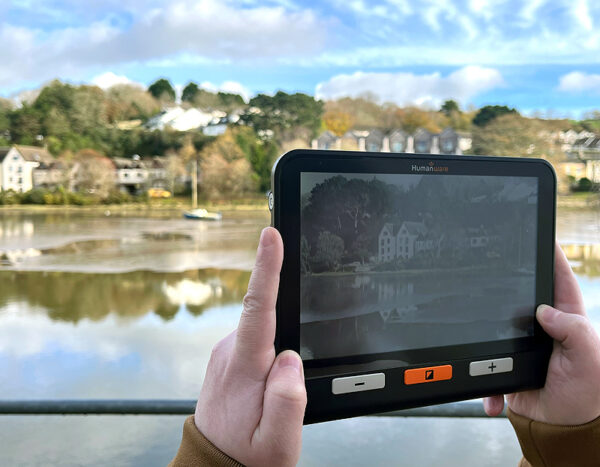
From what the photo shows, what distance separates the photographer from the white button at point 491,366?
406 millimetres

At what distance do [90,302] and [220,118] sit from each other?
7.86 ft

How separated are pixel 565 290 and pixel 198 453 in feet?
1.03

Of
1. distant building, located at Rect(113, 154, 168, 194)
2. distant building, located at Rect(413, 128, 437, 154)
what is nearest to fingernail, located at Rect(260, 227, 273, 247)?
distant building, located at Rect(413, 128, 437, 154)

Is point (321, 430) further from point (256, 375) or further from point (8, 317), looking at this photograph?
point (8, 317)

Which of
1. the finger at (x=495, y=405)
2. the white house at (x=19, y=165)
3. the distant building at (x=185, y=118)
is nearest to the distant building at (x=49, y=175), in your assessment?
the white house at (x=19, y=165)

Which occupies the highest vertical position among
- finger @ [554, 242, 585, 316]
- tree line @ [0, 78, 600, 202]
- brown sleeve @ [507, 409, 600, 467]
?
tree line @ [0, 78, 600, 202]

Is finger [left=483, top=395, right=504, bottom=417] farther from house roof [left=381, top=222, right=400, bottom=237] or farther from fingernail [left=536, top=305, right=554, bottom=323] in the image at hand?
house roof [left=381, top=222, right=400, bottom=237]

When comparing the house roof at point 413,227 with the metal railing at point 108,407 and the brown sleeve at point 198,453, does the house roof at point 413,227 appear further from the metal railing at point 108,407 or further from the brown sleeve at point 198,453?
the metal railing at point 108,407

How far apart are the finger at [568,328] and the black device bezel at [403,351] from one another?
0.01m

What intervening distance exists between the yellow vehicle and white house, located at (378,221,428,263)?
16.1 feet

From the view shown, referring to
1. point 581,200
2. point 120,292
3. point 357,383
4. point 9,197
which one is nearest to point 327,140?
point 581,200

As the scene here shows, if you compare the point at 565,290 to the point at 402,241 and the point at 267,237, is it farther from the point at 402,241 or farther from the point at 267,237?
the point at 267,237

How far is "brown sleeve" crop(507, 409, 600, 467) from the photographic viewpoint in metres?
0.41

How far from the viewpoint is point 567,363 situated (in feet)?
1.38
